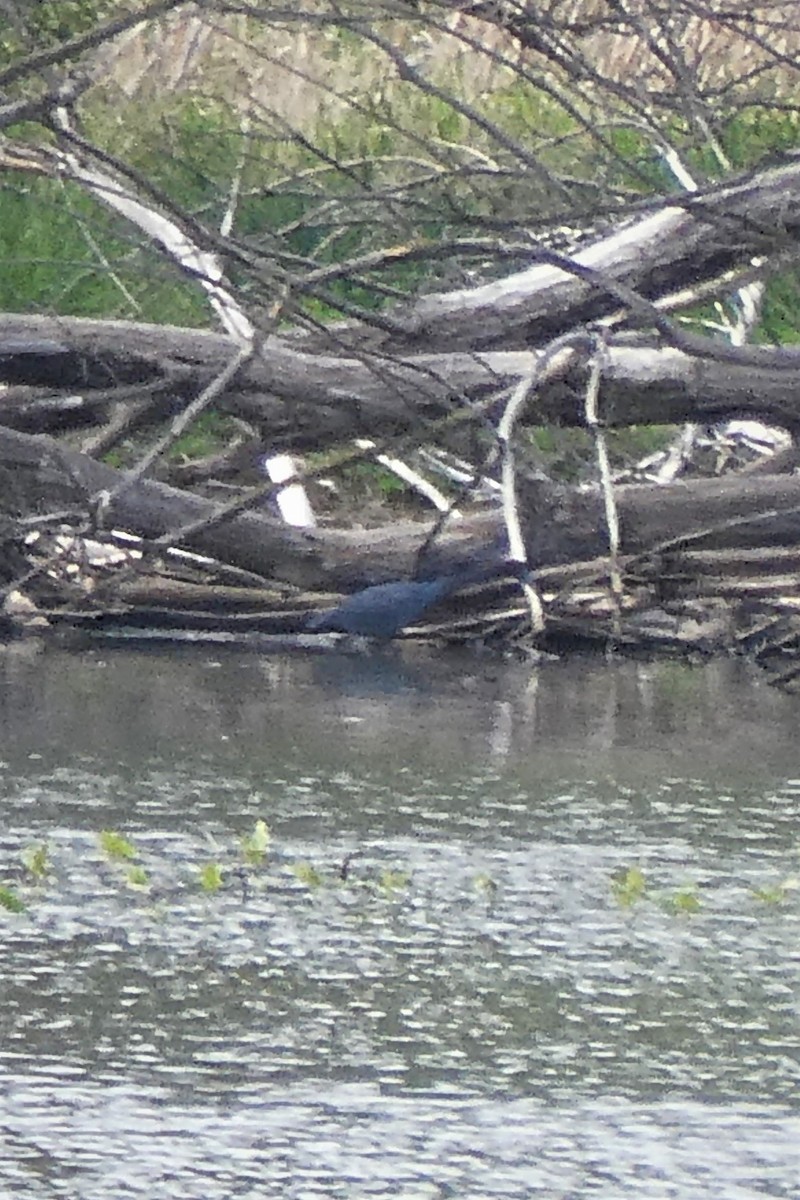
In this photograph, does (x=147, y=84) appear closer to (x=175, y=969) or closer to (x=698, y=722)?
(x=698, y=722)

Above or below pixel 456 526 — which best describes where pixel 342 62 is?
above

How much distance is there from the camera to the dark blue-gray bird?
452 cm

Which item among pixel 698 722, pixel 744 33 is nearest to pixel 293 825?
pixel 698 722

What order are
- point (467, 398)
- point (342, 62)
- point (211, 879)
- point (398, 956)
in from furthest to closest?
point (342, 62) → point (467, 398) → point (211, 879) → point (398, 956)

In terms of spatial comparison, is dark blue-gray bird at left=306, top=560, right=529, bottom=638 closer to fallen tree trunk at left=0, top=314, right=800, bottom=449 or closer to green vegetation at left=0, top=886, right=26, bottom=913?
fallen tree trunk at left=0, top=314, right=800, bottom=449

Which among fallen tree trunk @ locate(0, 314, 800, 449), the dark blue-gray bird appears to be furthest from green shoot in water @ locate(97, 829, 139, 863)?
the dark blue-gray bird

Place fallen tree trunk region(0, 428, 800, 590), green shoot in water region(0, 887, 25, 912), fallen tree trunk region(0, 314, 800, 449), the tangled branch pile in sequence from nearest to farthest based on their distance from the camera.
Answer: green shoot in water region(0, 887, 25, 912), the tangled branch pile, fallen tree trunk region(0, 314, 800, 449), fallen tree trunk region(0, 428, 800, 590)

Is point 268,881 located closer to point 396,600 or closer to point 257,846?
point 257,846

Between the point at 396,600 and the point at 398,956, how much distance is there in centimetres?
A: 222

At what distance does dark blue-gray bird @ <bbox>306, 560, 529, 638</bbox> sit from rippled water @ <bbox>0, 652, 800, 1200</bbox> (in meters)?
0.75

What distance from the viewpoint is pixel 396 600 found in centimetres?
454

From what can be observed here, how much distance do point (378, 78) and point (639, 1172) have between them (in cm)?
563

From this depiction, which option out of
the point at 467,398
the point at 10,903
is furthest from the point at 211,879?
the point at 467,398

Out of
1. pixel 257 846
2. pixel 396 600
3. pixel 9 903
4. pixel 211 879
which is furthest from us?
pixel 396 600
